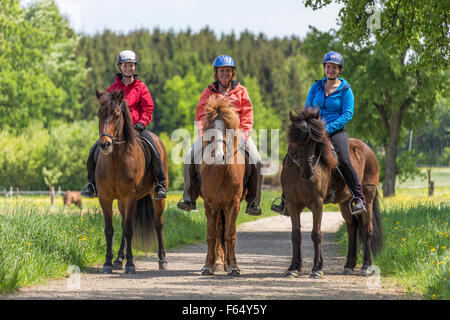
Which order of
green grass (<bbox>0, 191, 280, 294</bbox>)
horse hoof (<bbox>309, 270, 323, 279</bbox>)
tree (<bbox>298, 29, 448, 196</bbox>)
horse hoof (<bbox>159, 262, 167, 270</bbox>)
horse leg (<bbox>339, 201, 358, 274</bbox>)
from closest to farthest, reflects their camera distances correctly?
green grass (<bbox>0, 191, 280, 294</bbox>), horse hoof (<bbox>309, 270, 323, 279</bbox>), horse leg (<bbox>339, 201, 358, 274</bbox>), horse hoof (<bbox>159, 262, 167, 270</bbox>), tree (<bbox>298, 29, 448, 196</bbox>)

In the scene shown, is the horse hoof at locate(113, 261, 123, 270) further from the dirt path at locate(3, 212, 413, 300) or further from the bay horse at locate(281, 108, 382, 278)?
the bay horse at locate(281, 108, 382, 278)

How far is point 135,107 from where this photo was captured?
11828mm

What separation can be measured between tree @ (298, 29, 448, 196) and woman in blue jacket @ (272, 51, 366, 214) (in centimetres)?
2124

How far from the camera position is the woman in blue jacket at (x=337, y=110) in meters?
10.6

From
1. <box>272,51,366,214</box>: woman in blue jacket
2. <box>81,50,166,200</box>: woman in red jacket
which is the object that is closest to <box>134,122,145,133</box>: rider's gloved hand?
<box>81,50,166,200</box>: woman in red jacket

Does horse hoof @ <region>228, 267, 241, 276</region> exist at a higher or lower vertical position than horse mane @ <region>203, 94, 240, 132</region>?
lower

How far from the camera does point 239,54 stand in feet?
356

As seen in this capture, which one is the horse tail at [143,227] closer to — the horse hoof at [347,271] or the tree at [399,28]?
the horse hoof at [347,271]

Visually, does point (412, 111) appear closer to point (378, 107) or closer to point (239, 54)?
point (378, 107)

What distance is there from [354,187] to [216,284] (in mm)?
2912

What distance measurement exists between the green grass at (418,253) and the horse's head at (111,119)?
459cm

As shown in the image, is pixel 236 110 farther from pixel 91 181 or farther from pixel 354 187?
pixel 91 181

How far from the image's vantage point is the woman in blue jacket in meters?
10.6
